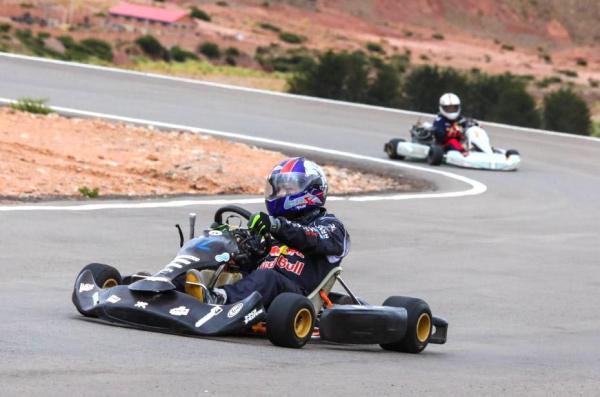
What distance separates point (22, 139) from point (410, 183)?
5.71m

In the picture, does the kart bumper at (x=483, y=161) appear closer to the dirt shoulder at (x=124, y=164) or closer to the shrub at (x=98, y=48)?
the dirt shoulder at (x=124, y=164)

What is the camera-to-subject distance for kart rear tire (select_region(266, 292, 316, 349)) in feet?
25.7

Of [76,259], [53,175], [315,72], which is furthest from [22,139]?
[315,72]

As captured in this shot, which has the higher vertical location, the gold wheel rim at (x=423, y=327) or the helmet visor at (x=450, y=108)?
the helmet visor at (x=450, y=108)

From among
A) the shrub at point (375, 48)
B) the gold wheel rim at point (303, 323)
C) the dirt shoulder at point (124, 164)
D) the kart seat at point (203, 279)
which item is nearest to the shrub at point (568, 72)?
the shrub at point (375, 48)

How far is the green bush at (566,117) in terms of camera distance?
3319cm

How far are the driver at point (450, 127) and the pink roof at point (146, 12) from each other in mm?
47593

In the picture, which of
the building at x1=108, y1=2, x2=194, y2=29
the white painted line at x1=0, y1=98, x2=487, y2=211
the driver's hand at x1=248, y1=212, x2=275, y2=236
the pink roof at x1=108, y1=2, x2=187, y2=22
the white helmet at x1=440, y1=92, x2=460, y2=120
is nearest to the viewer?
the driver's hand at x1=248, y1=212, x2=275, y2=236

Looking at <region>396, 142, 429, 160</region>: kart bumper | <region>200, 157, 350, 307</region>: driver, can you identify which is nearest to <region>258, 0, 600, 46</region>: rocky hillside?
<region>396, 142, 429, 160</region>: kart bumper

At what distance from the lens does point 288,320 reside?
7.84m

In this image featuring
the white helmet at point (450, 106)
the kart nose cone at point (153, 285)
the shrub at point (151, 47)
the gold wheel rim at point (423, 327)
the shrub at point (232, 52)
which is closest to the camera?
the kart nose cone at point (153, 285)

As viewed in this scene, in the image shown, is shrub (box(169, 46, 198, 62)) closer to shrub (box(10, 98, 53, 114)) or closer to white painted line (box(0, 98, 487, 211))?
white painted line (box(0, 98, 487, 211))

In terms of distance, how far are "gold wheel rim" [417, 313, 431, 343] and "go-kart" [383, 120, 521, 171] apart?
14.4 meters

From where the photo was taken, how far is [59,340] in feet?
23.9
